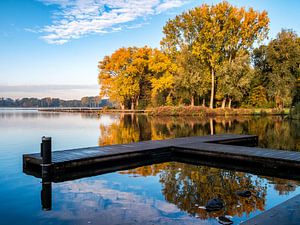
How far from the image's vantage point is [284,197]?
6.06 m

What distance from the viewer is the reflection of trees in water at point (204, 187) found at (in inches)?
212

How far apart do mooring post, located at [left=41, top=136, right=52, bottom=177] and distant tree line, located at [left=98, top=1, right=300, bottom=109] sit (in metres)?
31.8

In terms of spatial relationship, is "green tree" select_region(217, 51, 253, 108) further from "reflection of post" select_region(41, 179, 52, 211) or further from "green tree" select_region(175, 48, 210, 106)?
"reflection of post" select_region(41, 179, 52, 211)

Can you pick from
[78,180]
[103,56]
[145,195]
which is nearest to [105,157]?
[78,180]

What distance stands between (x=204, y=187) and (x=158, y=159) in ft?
11.4

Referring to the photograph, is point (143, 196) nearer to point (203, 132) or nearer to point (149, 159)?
point (149, 159)

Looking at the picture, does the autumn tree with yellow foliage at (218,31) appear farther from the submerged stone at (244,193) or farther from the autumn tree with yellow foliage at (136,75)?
the submerged stone at (244,193)

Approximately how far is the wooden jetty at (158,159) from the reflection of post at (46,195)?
1.19 ft

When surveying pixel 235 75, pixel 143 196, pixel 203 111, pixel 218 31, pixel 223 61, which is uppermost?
pixel 218 31

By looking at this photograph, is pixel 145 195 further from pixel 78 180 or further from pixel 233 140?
pixel 233 140

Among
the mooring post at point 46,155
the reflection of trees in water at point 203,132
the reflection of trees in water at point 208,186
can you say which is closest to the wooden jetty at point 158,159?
the mooring post at point 46,155

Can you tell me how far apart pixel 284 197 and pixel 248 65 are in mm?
34628

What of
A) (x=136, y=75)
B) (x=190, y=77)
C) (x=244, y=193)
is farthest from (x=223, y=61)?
(x=244, y=193)

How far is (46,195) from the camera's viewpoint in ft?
20.6
